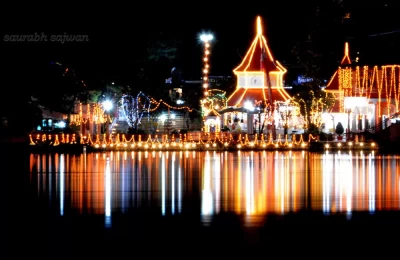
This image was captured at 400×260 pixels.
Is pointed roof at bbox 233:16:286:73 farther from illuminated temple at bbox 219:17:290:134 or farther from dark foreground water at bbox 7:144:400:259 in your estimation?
dark foreground water at bbox 7:144:400:259

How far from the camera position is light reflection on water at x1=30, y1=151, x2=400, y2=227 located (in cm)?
1759

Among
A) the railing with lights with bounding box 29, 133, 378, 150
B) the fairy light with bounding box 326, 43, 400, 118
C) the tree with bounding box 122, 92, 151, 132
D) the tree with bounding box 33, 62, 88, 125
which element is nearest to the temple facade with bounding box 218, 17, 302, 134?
the tree with bounding box 122, 92, 151, 132

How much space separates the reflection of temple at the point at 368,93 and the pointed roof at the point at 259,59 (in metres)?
12.7

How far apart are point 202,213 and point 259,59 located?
53229mm

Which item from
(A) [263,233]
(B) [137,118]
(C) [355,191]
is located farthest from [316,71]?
(A) [263,233]

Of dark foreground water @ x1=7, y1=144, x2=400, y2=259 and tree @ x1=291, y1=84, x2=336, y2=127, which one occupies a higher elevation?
tree @ x1=291, y1=84, x2=336, y2=127

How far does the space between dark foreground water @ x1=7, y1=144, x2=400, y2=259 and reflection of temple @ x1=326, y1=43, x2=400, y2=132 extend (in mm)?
23737

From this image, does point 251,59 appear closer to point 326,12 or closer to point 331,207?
point 326,12

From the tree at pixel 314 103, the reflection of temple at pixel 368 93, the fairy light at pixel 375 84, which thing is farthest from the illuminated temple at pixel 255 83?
the fairy light at pixel 375 84

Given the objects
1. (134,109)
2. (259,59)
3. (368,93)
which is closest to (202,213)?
(368,93)

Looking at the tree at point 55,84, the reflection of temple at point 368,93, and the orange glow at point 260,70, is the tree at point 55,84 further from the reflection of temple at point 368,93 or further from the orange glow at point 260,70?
the orange glow at point 260,70

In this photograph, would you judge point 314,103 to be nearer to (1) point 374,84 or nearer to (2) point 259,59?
(2) point 259,59

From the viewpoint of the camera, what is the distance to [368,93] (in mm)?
53531

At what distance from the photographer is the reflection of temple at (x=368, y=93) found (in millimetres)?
51500
